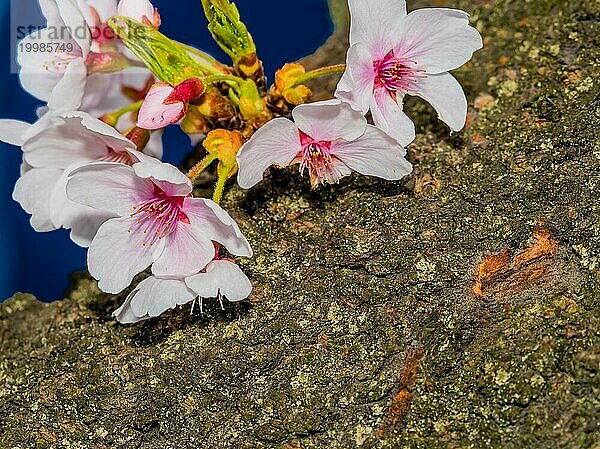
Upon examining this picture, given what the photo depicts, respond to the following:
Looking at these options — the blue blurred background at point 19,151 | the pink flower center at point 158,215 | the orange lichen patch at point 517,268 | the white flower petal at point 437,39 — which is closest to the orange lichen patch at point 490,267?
the orange lichen patch at point 517,268

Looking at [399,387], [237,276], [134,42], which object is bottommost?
[399,387]

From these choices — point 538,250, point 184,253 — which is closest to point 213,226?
point 184,253

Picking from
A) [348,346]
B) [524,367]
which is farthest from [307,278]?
[524,367]

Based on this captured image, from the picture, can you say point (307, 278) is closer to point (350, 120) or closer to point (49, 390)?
point (350, 120)

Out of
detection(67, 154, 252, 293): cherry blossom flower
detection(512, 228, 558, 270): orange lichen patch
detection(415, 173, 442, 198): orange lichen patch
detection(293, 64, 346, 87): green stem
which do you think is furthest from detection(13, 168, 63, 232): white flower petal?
detection(512, 228, 558, 270): orange lichen patch

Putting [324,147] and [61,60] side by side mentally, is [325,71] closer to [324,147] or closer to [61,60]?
[324,147]

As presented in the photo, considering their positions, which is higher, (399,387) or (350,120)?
(350,120)

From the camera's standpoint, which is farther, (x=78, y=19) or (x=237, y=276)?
(x=78, y=19)
